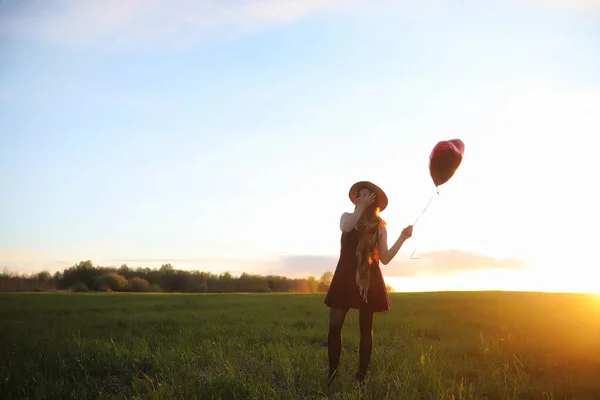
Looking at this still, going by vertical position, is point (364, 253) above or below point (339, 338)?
above

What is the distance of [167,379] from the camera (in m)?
9.01

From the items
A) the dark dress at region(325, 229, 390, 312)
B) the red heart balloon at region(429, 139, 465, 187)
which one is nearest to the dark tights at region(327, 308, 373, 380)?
the dark dress at region(325, 229, 390, 312)

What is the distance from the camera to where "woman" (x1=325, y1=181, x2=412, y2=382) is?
8.06 m

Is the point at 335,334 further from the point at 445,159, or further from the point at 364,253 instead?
the point at 445,159

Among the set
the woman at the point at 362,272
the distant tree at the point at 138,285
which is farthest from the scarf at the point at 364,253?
the distant tree at the point at 138,285

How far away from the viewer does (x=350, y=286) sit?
26.5 ft

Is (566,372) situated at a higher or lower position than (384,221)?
lower

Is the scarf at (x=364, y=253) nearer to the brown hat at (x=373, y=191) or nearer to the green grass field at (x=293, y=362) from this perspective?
the brown hat at (x=373, y=191)

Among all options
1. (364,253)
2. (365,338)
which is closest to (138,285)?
(365,338)

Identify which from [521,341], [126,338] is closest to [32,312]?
[126,338]

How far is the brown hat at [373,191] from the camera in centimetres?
830

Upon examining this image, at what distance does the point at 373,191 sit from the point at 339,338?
2.34 m

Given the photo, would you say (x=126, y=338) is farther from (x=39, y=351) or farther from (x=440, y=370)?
(x=440, y=370)

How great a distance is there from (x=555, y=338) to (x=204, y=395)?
10.8 metres
